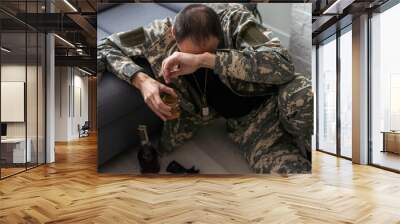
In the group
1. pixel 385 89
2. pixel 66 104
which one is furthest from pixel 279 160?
pixel 66 104

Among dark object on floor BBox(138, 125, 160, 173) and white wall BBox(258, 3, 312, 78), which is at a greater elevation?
white wall BBox(258, 3, 312, 78)

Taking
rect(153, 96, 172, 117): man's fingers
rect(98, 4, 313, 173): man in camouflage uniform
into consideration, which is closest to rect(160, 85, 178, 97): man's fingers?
rect(98, 4, 313, 173): man in camouflage uniform

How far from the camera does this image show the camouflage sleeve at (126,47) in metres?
5.30

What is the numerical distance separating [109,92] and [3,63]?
1977 millimetres

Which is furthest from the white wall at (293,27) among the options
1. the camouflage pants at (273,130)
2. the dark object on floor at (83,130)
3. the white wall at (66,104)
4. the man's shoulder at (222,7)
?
the dark object on floor at (83,130)

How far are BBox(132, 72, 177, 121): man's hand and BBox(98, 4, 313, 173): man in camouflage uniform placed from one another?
14mm

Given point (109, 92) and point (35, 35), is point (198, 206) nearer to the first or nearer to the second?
point (109, 92)

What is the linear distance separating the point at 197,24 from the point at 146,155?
6.43 ft

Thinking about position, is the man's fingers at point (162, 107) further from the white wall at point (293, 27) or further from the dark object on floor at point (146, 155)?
the white wall at point (293, 27)

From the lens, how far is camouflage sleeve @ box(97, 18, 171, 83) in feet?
17.4

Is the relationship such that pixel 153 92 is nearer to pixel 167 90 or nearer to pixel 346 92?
pixel 167 90

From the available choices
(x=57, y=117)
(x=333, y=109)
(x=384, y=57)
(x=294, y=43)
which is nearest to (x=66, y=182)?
(x=294, y=43)

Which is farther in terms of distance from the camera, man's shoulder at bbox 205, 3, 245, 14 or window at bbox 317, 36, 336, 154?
window at bbox 317, 36, 336, 154

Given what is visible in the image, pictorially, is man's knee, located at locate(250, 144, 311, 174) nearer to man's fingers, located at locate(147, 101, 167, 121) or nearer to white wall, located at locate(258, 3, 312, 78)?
white wall, located at locate(258, 3, 312, 78)
